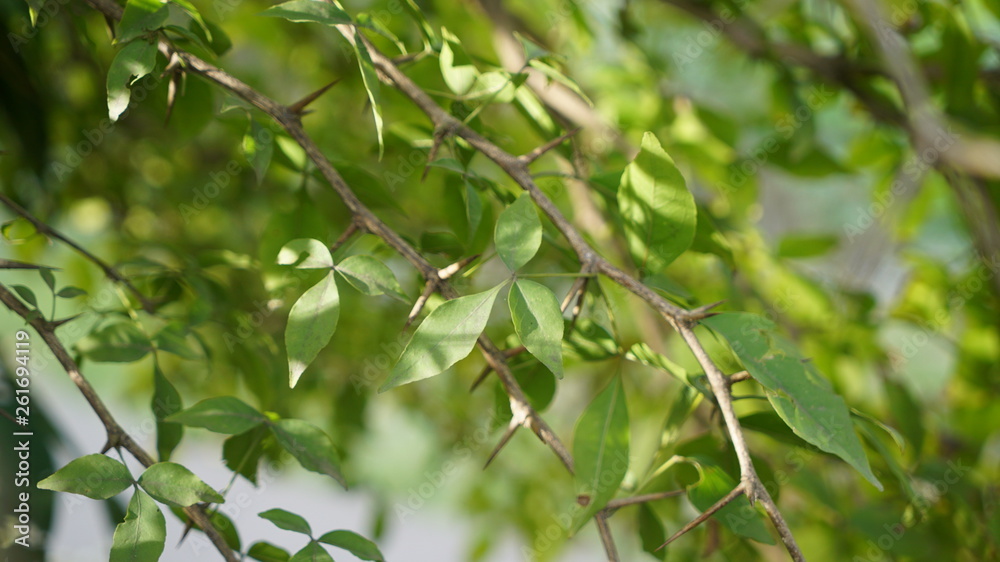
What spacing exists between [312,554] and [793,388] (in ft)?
0.46

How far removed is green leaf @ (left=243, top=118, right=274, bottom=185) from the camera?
0.78 ft

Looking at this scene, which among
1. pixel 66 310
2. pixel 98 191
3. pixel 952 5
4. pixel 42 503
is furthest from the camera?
pixel 66 310

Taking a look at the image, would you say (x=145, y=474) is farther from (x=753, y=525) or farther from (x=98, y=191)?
(x=98, y=191)

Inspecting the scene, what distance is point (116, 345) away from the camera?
10.7 inches

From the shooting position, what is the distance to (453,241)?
27cm

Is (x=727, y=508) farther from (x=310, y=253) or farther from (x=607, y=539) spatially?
(x=310, y=253)

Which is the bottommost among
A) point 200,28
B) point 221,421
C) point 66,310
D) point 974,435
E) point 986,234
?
point 66,310

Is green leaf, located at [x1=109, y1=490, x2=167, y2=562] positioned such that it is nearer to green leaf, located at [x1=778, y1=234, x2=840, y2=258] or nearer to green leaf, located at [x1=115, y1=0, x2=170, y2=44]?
green leaf, located at [x1=115, y1=0, x2=170, y2=44]

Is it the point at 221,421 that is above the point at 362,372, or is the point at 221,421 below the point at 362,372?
above

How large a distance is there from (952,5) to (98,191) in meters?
0.63

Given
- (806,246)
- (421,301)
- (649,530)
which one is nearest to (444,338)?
(421,301)

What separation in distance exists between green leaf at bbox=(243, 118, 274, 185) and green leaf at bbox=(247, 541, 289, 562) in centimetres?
12

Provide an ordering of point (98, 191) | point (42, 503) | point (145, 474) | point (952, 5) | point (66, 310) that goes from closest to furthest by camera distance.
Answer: point (145, 474) < point (42, 503) < point (952, 5) < point (98, 191) < point (66, 310)

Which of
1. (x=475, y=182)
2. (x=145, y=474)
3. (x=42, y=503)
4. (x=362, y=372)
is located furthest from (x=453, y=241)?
(x=362, y=372)
